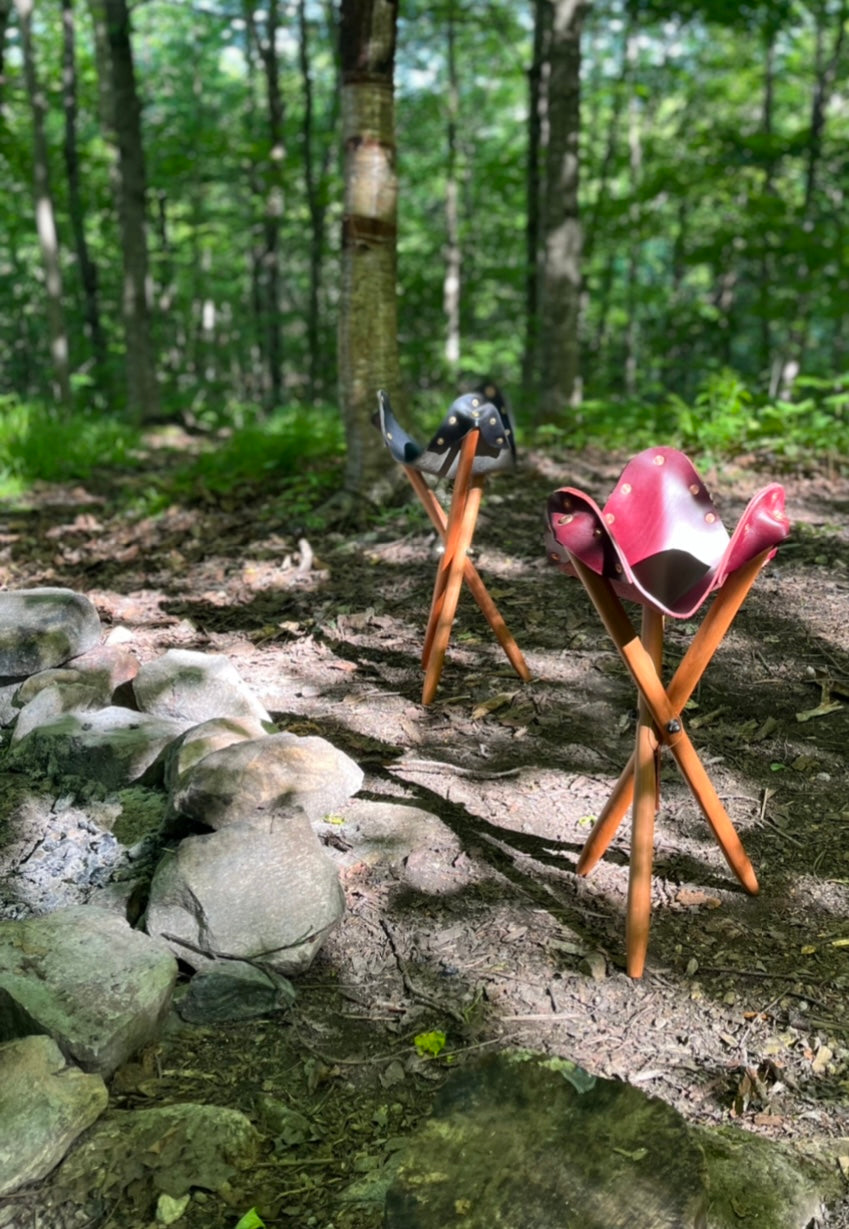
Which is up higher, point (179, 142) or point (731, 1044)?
point (179, 142)

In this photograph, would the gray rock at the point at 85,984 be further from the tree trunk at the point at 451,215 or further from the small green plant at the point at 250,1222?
the tree trunk at the point at 451,215

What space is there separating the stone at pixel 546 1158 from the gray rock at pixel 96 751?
170 cm

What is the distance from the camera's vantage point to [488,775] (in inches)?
123

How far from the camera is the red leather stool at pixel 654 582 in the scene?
198cm

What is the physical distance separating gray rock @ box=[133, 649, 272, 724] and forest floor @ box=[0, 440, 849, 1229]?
0.22 m

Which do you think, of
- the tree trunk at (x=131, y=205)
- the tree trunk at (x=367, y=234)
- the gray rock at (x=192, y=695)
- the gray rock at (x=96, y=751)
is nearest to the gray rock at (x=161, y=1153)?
the gray rock at (x=96, y=751)

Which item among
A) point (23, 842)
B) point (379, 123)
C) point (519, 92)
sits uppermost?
point (519, 92)

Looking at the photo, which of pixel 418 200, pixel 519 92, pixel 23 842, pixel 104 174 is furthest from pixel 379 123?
pixel 418 200

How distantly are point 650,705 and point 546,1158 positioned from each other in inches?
38.8

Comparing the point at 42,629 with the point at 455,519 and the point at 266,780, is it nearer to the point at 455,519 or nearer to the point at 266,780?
the point at 266,780

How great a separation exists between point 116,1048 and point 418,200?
28076mm

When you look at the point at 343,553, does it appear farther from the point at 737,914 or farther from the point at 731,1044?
the point at 731,1044

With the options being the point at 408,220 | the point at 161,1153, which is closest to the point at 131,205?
the point at 161,1153

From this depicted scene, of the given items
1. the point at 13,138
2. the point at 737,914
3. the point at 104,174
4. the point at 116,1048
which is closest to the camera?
the point at 116,1048
